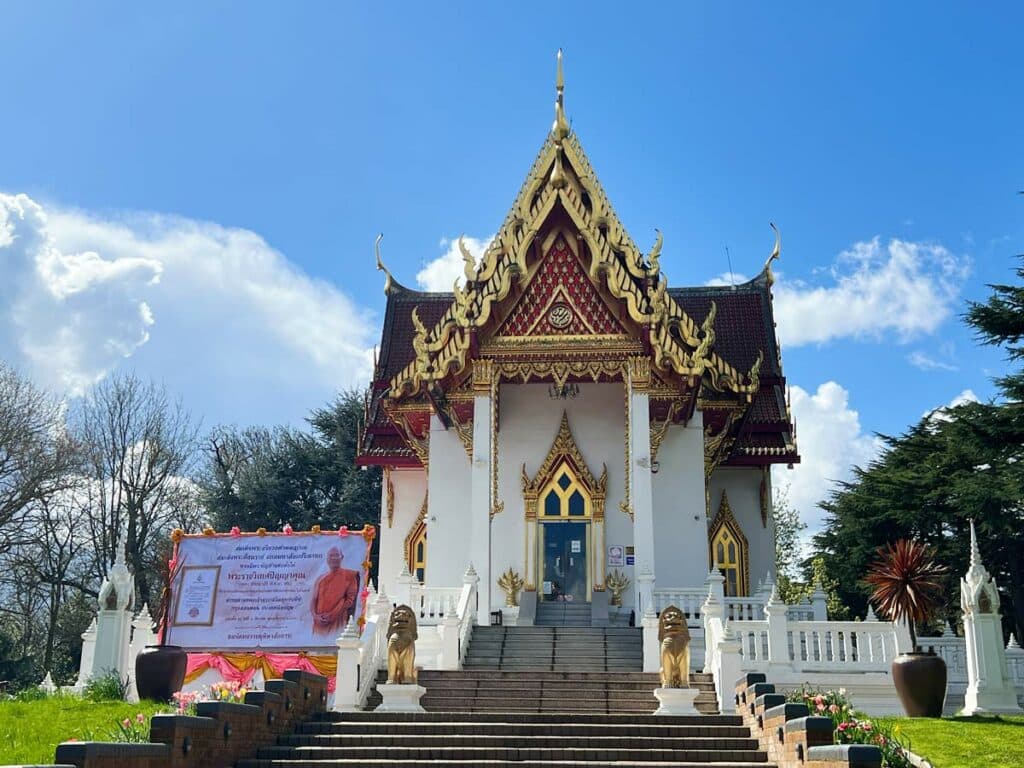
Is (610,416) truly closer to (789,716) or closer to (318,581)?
(318,581)

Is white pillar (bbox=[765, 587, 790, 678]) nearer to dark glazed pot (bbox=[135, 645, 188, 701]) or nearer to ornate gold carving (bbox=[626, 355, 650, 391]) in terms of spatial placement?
ornate gold carving (bbox=[626, 355, 650, 391])

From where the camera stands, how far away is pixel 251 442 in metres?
40.6

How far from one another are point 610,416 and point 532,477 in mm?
1931

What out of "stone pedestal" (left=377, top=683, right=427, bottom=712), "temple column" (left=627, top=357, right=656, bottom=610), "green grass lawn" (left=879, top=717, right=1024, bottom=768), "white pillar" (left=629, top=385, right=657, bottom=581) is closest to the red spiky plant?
"green grass lawn" (left=879, top=717, right=1024, bottom=768)

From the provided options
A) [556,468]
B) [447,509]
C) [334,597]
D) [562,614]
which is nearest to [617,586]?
[562,614]

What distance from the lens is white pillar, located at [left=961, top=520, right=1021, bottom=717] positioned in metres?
13.5

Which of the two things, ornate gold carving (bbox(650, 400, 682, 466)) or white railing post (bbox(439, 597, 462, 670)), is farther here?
ornate gold carving (bbox(650, 400, 682, 466))

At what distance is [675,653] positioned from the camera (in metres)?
12.1

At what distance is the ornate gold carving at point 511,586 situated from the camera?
1995 cm

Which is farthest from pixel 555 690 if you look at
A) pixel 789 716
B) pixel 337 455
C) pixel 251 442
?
pixel 251 442

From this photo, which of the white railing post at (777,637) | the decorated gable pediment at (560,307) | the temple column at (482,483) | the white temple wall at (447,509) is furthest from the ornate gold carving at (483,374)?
the white railing post at (777,637)

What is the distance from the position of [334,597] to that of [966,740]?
9.18 metres

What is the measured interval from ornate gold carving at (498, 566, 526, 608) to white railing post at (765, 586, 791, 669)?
646cm

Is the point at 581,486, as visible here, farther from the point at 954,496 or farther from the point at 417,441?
the point at 954,496
